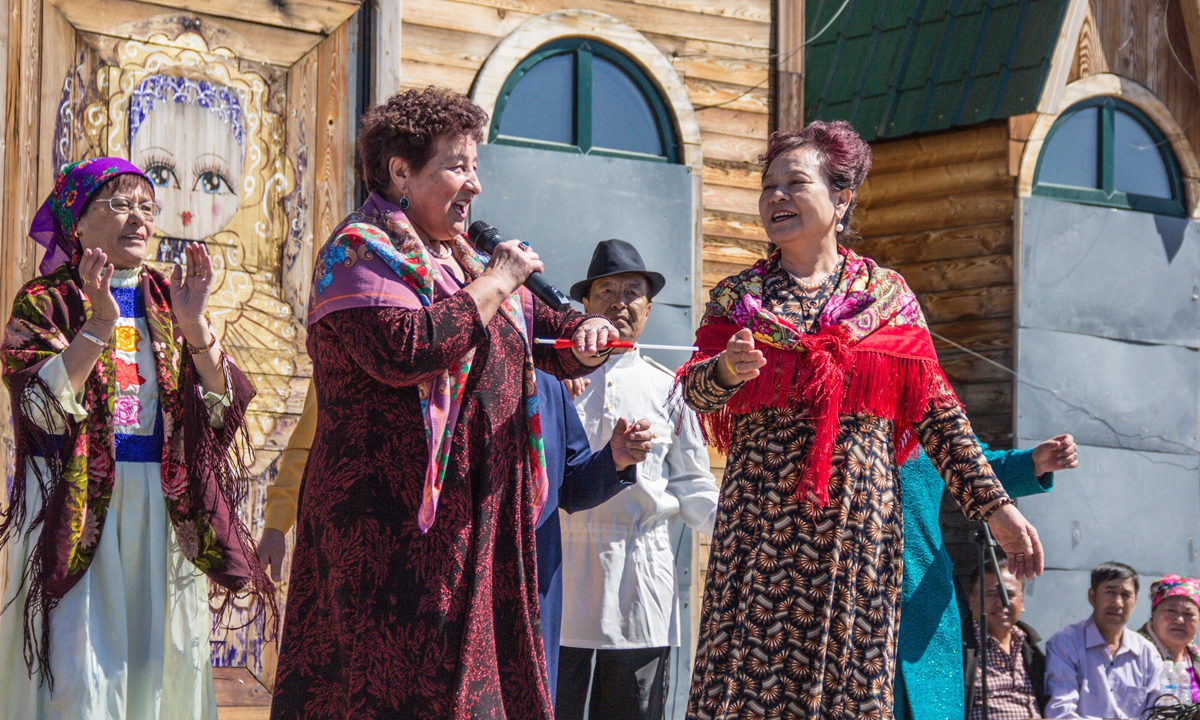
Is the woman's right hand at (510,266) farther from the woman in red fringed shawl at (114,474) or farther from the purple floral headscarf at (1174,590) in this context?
the purple floral headscarf at (1174,590)

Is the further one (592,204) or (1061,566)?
(1061,566)

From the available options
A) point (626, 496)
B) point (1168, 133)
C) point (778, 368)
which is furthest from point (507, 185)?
point (1168, 133)

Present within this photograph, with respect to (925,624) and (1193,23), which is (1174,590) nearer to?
(1193,23)

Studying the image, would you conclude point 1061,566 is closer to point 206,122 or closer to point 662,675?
point 662,675

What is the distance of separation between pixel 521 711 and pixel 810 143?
165 centimetres

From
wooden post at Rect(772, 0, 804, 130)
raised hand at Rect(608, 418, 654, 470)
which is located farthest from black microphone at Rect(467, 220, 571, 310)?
wooden post at Rect(772, 0, 804, 130)

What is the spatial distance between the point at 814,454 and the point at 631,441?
0.44 meters

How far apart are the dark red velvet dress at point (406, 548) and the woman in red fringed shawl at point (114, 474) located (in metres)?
0.82

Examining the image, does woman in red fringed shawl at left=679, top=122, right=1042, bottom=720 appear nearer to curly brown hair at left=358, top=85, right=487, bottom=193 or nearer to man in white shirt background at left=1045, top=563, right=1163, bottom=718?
curly brown hair at left=358, top=85, right=487, bottom=193

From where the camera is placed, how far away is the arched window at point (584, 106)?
21.3 feet

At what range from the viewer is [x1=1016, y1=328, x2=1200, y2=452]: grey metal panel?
7895 millimetres

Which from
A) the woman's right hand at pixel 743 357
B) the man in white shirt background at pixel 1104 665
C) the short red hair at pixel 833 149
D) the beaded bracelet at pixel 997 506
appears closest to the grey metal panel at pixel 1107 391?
the man in white shirt background at pixel 1104 665

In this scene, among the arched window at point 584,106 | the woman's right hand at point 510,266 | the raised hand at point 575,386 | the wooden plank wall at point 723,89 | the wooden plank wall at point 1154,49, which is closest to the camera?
the woman's right hand at point 510,266

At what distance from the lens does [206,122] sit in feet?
18.4
